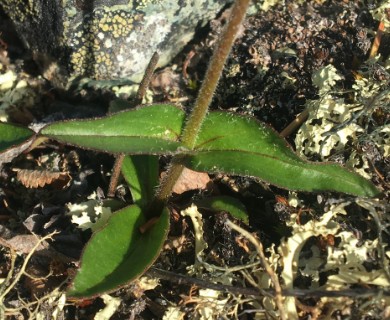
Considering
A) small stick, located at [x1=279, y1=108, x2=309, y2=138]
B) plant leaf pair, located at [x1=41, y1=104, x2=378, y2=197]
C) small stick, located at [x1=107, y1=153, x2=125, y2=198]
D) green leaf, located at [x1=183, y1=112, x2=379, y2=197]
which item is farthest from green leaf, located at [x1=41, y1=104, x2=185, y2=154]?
small stick, located at [x1=279, y1=108, x2=309, y2=138]

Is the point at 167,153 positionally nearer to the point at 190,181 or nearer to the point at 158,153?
the point at 158,153

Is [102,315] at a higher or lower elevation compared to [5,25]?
lower

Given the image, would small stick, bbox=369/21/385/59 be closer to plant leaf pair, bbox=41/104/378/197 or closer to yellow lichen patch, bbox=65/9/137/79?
plant leaf pair, bbox=41/104/378/197

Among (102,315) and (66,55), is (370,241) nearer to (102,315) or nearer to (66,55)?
(102,315)

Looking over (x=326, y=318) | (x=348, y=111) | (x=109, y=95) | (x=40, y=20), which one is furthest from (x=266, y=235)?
(x=40, y=20)

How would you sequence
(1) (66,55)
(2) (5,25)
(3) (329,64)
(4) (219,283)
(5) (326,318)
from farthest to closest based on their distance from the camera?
(2) (5,25), (1) (66,55), (3) (329,64), (4) (219,283), (5) (326,318)

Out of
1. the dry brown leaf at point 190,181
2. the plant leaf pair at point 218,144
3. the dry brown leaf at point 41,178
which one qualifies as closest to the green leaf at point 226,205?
the dry brown leaf at point 190,181
